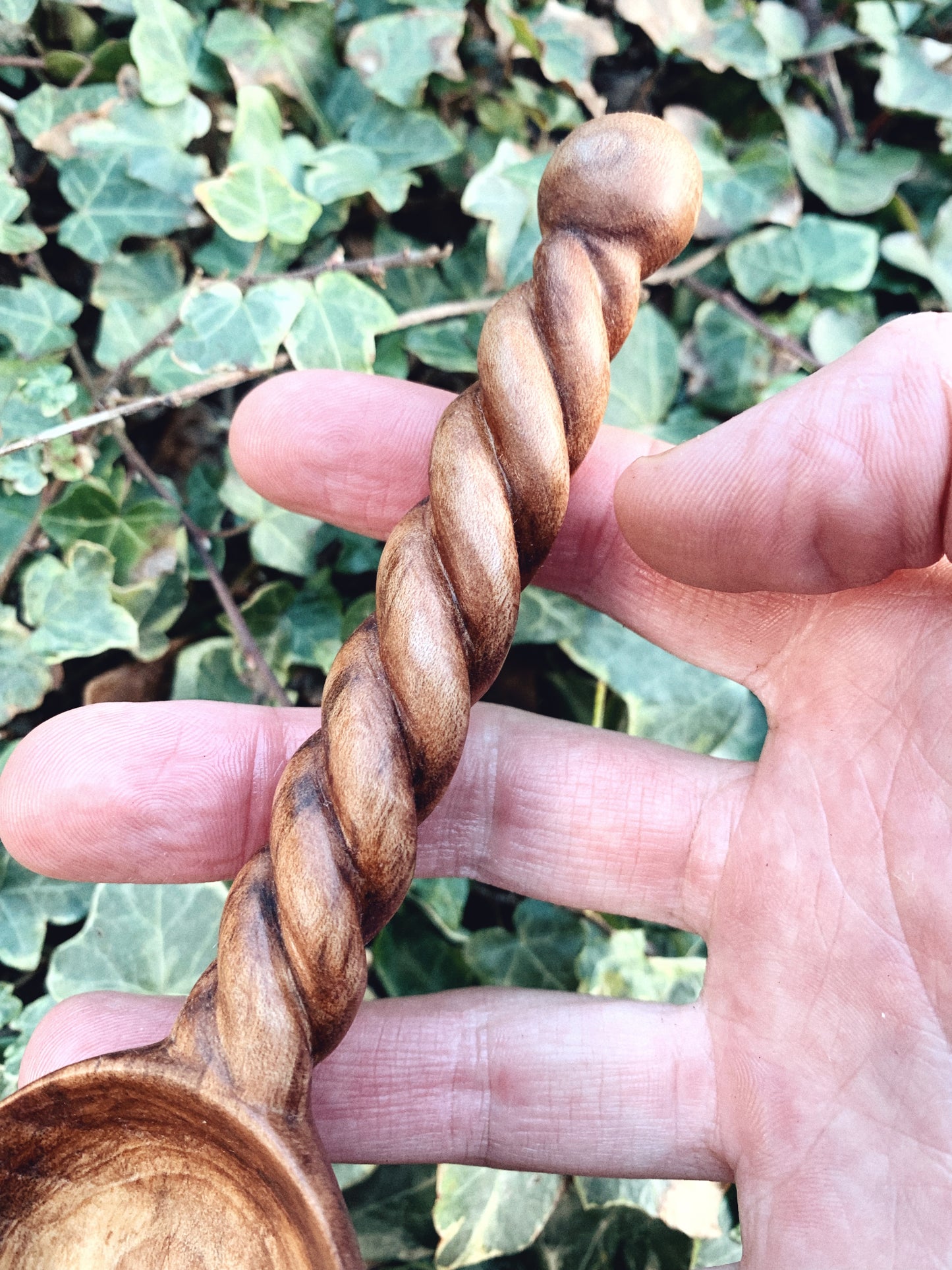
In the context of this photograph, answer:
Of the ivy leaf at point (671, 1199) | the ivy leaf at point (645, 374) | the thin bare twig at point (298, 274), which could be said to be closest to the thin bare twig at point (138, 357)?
the thin bare twig at point (298, 274)

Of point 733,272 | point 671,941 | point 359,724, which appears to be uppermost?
point 733,272

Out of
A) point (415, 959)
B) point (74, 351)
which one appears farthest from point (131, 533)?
point (415, 959)

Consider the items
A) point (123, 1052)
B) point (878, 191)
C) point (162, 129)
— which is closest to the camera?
point (123, 1052)

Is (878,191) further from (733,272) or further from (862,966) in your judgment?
(862,966)

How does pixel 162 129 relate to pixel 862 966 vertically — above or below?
above

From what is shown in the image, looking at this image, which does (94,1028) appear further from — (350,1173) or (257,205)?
(257,205)

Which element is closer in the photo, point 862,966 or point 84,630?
point 862,966

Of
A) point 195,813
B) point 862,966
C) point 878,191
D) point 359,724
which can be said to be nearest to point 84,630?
point 195,813
